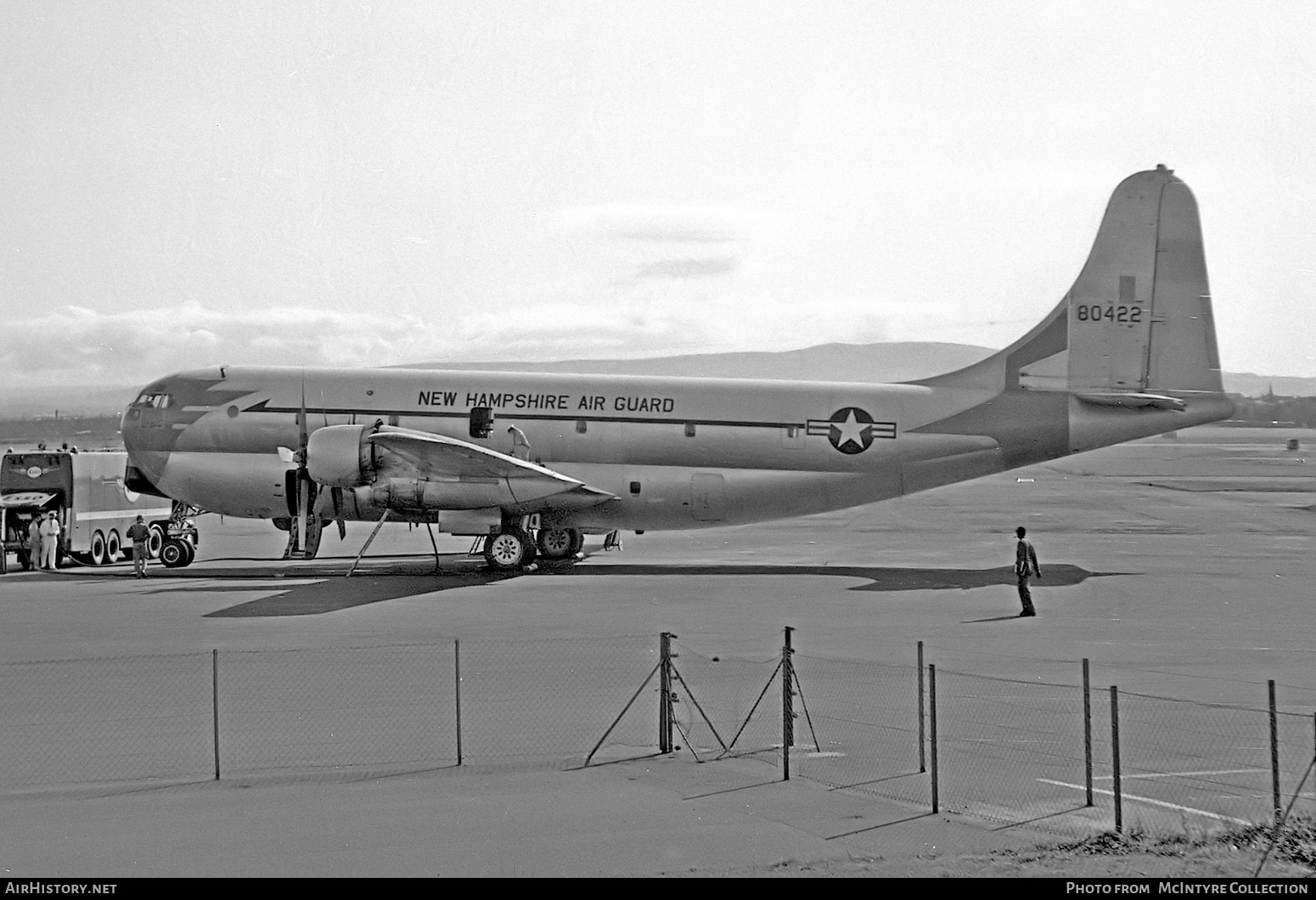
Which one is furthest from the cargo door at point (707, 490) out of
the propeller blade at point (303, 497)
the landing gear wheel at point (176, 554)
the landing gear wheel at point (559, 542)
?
the landing gear wheel at point (176, 554)

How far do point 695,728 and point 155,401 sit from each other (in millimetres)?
23900

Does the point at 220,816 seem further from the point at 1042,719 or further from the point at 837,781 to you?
the point at 1042,719

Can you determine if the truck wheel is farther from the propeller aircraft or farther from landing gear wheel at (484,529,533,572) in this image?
landing gear wheel at (484,529,533,572)

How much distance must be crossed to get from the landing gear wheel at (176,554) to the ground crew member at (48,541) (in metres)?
2.56

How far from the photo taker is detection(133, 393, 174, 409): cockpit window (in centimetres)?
3428

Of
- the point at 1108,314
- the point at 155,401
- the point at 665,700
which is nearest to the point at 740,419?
the point at 1108,314

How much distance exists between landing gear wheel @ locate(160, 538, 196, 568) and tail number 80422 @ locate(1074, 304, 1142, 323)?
22.7m

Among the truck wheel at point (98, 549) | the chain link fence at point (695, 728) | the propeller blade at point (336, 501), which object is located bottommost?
the chain link fence at point (695, 728)

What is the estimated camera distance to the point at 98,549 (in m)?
37.3

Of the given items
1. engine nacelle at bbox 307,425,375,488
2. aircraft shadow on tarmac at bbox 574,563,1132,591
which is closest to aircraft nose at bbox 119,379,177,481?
engine nacelle at bbox 307,425,375,488

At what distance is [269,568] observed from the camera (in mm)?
34656

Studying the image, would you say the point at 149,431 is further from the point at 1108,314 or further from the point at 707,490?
the point at 1108,314

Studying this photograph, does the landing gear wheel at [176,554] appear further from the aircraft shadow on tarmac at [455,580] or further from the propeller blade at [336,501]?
the propeller blade at [336,501]

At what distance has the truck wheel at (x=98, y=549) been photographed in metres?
37.0
